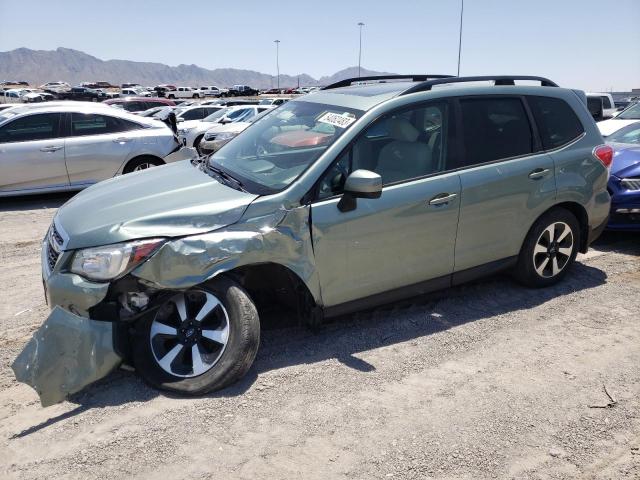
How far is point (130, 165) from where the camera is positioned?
30.1 feet

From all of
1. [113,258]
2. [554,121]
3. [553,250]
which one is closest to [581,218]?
[553,250]

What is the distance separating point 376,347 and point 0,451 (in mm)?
2302

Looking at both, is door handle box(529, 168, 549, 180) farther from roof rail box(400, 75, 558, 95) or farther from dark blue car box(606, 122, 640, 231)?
dark blue car box(606, 122, 640, 231)

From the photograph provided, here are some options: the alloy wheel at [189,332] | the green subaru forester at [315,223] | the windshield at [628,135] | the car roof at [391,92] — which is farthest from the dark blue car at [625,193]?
the alloy wheel at [189,332]

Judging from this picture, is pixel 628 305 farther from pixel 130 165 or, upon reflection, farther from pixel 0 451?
pixel 130 165

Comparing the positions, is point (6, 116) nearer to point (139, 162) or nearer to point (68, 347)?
point (139, 162)

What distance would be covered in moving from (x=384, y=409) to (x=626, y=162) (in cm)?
482

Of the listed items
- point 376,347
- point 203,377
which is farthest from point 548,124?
point 203,377

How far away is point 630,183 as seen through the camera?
6047 millimetres

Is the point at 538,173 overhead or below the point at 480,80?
below

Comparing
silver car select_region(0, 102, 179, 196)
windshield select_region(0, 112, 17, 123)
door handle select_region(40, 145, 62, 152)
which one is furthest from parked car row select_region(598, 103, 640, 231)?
windshield select_region(0, 112, 17, 123)

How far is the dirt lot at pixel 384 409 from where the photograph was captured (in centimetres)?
267

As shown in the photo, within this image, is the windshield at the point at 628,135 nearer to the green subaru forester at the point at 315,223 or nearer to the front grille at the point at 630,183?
the front grille at the point at 630,183

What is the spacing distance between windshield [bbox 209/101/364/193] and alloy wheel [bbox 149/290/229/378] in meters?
0.82
